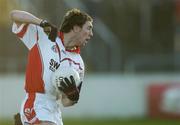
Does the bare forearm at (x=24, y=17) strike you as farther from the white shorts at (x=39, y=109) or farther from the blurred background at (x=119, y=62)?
the blurred background at (x=119, y=62)

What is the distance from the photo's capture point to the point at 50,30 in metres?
10.2

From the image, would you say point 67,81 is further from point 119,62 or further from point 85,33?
point 119,62

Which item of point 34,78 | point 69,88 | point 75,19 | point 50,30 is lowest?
point 69,88

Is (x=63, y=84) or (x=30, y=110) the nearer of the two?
(x=63, y=84)

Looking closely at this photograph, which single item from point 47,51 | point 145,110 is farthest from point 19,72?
point 47,51

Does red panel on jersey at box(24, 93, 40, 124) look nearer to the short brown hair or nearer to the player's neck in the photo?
the player's neck

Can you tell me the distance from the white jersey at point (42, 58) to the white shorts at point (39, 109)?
Answer: 8cm

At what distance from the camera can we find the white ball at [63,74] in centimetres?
988

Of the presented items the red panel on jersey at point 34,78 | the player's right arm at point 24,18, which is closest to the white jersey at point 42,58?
the red panel on jersey at point 34,78

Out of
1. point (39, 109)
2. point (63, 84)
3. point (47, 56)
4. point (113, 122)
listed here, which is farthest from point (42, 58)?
point (113, 122)

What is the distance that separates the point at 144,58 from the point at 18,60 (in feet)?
12.2

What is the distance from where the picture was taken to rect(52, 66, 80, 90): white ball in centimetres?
988

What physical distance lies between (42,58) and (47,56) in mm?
66

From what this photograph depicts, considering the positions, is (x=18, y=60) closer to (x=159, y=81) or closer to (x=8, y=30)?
(x=8, y=30)
